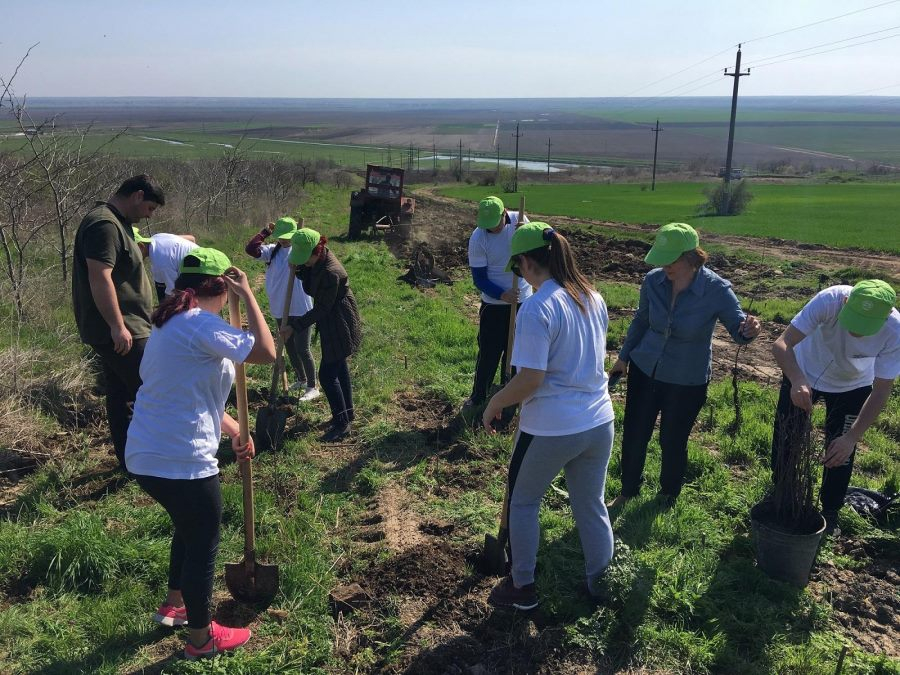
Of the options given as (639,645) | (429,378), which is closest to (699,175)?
(429,378)

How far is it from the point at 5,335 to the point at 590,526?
655 cm

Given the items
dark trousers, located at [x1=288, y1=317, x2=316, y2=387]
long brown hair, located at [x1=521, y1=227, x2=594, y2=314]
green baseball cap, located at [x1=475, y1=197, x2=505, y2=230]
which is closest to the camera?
long brown hair, located at [x1=521, y1=227, x2=594, y2=314]

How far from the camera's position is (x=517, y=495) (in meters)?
3.09

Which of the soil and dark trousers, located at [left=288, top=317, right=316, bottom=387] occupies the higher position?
dark trousers, located at [left=288, top=317, right=316, bottom=387]

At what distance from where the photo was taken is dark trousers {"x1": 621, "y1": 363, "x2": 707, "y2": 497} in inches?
162

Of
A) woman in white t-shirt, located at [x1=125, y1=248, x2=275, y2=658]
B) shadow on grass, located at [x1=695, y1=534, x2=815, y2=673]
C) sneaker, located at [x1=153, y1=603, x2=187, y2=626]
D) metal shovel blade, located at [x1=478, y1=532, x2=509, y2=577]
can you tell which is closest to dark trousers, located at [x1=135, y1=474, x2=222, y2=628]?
woman in white t-shirt, located at [x1=125, y1=248, x2=275, y2=658]

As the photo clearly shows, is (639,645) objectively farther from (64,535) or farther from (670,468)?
(64,535)

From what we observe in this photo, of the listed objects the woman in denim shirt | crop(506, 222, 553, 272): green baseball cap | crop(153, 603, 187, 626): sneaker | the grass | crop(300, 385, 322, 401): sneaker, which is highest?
crop(506, 222, 553, 272): green baseball cap

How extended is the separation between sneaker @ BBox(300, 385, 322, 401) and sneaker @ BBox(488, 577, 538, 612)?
134 inches

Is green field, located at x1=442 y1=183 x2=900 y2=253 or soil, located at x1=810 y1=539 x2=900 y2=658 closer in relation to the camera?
soil, located at x1=810 y1=539 x2=900 y2=658

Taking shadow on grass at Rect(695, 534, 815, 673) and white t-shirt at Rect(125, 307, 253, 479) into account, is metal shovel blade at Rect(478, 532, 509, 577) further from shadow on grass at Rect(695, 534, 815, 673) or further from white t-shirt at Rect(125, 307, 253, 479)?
white t-shirt at Rect(125, 307, 253, 479)

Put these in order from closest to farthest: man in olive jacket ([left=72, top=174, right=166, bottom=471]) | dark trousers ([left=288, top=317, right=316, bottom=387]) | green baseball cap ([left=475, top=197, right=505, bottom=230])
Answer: man in olive jacket ([left=72, top=174, right=166, bottom=471]) → green baseball cap ([left=475, top=197, right=505, bottom=230]) → dark trousers ([left=288, top=317, right=316, bottom=387])

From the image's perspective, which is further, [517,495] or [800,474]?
[800,474]

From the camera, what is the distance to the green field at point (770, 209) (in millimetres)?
19609
